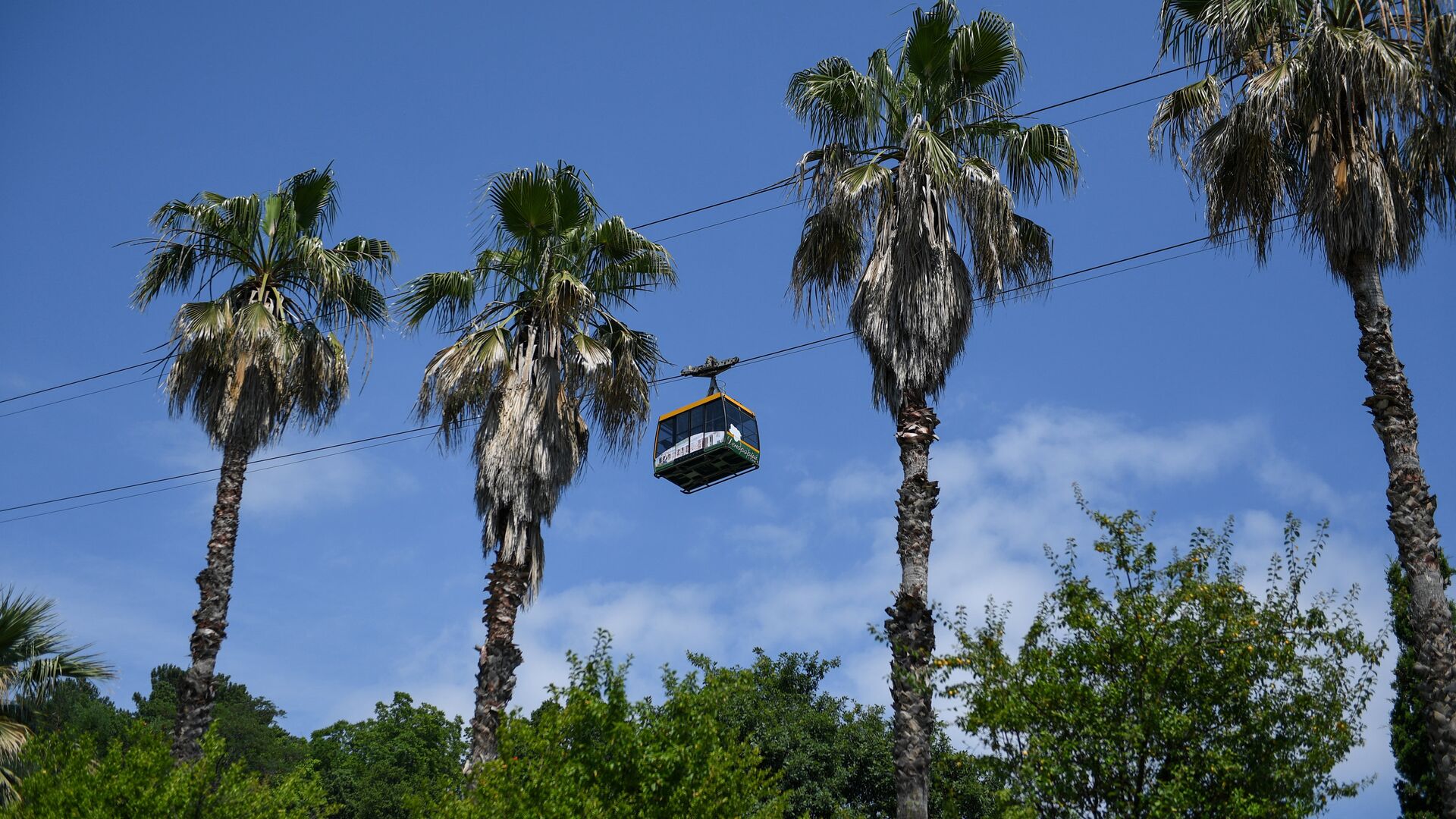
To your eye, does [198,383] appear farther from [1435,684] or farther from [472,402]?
[1435,684]

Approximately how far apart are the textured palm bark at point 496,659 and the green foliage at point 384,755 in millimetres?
40749

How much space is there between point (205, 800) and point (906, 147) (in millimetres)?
13313

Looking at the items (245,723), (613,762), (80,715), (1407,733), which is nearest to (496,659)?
(613,762)

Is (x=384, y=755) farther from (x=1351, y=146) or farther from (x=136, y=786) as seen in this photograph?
(x=1351, y=146)

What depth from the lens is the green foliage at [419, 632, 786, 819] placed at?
15.8 m

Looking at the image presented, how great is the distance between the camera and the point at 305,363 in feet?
78.0

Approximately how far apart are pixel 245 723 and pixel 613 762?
68.0 meters

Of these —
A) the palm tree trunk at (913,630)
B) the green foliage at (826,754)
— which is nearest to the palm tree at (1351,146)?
the palm tree trunk at (913,630)

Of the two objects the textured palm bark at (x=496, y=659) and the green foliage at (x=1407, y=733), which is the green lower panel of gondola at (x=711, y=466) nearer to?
the textured palm bark at (x=496, y=659)

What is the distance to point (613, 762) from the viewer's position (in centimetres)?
1625

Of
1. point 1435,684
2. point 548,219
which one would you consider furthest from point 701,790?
point 548,219

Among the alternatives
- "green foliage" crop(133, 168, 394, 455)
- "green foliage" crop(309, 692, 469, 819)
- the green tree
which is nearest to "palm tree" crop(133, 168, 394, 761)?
"green foliage" crop(133, 168, 394, 455)

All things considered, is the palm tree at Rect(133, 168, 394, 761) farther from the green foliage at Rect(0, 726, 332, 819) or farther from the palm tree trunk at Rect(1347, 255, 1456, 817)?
the palm tree trunk at Rect(1347, 255, 1456, 817)

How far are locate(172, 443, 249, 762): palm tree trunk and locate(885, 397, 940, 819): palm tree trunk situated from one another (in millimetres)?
10204
